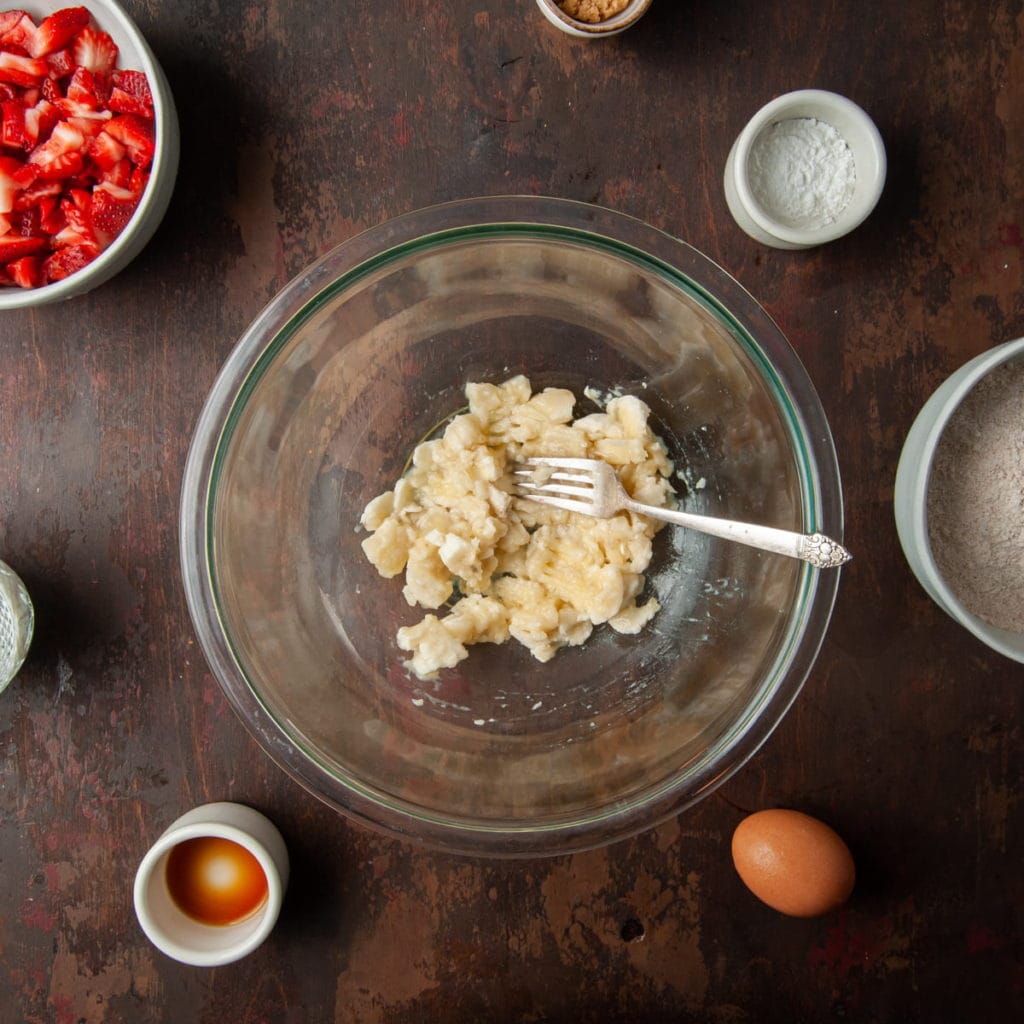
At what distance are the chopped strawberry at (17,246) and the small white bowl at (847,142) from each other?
4.03 ft

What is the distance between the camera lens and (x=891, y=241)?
1491 millimetres

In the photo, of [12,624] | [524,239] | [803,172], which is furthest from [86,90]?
[803,172]

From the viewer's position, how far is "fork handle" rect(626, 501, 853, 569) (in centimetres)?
108

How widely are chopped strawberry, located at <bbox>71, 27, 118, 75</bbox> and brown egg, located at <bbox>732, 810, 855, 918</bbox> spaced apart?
1.78 metres

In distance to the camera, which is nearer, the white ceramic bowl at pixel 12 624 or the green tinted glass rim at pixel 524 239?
the green tinted glass rim at pixel 524 239

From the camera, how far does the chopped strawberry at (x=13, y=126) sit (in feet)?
4.55

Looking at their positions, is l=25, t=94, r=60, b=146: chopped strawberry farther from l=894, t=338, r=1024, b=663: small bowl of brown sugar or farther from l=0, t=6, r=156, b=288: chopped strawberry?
l=894, t=338, r=1024, b=663: small bowl of brown sugar

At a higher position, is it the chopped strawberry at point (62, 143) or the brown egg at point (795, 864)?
the chopped strawberry at point (62, 143)

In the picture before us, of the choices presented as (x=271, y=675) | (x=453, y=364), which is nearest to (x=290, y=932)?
(x=271, y=675)

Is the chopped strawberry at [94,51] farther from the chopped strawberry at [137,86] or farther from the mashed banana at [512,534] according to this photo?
the mashed banana at [512,534]

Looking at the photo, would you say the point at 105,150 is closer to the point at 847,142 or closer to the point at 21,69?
the point at 21,69

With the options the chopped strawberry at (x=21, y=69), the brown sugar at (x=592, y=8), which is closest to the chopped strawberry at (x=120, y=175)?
the chopped strawberry at (x=21, y=69)

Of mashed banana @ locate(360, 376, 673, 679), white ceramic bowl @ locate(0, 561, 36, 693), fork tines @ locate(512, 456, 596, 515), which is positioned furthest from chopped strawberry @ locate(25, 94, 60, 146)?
fork tines @ locate(512, 456, 596, 515)

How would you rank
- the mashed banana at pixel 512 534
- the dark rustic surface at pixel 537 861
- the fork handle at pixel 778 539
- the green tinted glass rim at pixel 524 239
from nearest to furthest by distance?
the fork handle at pixel 778 539 → the green tinted glass rim at pixel 524 239 → the mashed banana at pixel 512 534 → the dark rustic surface at pixel 537 861
